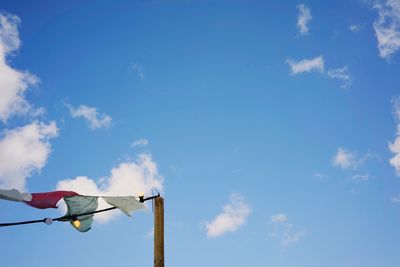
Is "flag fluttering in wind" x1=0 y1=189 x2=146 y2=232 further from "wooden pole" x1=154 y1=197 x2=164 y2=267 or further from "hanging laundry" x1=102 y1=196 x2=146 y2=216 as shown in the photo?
"wooden pole" x1=154 y1=197 x2=164 y2=267

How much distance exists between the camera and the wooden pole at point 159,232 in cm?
805

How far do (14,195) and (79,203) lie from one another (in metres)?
1.63

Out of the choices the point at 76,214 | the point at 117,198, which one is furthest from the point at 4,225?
the point at 117,198

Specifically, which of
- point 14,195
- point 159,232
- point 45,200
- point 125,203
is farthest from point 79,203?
point 159,232

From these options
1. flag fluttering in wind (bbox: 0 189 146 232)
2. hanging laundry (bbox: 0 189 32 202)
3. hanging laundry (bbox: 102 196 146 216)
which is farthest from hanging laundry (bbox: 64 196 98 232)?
hanging laundry (bbox: 0 189 32 202)

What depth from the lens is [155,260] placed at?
8.02m

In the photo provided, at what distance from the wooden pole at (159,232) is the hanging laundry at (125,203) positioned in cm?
64

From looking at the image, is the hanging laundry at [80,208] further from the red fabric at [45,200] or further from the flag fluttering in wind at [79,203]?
the red fabric at [45,200]

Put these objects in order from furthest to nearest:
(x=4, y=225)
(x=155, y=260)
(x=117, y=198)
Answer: (x=117, y=198), (x=4, y=225), (x=155, y=260)

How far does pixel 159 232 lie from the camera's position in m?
8.47

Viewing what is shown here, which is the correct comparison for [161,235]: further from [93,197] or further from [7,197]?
[7,197]

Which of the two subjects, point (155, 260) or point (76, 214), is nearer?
point (155, 260)

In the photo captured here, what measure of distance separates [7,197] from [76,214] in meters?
1.77

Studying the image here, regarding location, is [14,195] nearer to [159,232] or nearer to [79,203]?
[79,203]
